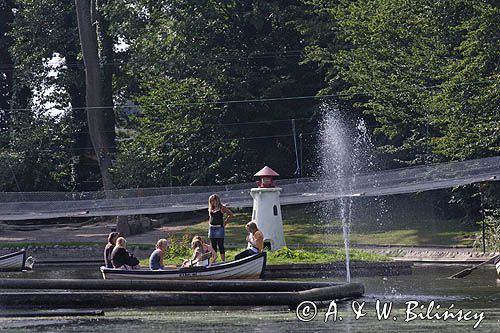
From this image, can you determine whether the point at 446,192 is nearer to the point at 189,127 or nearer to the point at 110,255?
the point at 189,127

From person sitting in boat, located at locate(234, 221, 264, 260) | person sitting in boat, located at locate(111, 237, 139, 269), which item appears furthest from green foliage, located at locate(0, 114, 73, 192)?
person sitting in boat, located at locate(234, 221, 264, 260)

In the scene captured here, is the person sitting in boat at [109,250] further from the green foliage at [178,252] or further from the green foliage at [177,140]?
the green foliage at [177,140]

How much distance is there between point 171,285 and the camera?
2355 cm

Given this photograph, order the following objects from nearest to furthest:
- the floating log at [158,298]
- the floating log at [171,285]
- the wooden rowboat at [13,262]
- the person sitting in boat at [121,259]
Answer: the floating log at [158,298] < the floating log at [171,285] < the person sitting in boat at [121,259] < the wooden rowboat at [13,262]

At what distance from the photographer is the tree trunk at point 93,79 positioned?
167 feet

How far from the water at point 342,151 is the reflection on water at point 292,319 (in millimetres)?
20673

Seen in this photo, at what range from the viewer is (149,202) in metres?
41.7

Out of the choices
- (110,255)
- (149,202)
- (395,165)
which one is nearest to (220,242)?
(110,255)

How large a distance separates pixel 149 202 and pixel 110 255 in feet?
44.1

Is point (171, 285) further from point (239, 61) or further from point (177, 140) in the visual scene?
point (239, 61)

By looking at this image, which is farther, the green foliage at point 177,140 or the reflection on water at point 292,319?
the green foliage at point 177,140

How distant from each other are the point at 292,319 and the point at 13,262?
17.0 meters

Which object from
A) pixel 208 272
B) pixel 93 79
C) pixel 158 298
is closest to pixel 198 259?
pixel 208 272

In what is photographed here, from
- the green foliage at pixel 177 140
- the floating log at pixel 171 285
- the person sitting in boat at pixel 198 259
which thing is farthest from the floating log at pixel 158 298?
the green foliage at pixel 177 140
